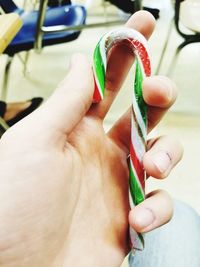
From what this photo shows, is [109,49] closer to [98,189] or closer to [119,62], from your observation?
[119,62]

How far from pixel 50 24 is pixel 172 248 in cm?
140

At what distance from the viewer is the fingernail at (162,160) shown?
61 cm

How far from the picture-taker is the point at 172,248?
80 cm

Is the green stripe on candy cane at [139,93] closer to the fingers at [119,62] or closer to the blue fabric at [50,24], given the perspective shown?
the fingers at [119,62]

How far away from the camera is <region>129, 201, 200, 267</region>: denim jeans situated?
0.79 m

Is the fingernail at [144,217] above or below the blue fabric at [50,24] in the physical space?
above

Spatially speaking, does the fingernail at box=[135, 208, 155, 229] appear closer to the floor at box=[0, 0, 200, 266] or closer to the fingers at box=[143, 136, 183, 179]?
the fingers at box=[143, 136, 183, 179]

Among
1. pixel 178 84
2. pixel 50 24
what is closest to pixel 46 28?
pixel 50 24

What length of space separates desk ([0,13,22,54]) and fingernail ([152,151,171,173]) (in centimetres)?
68

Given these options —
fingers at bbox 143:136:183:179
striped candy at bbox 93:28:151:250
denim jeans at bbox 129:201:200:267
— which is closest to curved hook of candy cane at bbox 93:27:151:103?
striped candy at bbox 93:28:151:250

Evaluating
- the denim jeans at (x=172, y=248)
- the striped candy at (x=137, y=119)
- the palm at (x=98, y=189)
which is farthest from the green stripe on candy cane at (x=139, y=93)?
the denim jeans at (x=172, y=248)

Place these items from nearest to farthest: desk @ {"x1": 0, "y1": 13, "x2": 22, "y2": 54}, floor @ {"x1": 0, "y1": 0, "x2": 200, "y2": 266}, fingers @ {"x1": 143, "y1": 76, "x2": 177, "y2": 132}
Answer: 1. fingers @ {"x1": 143, "y1": 76, "x2": 177, "y2": 132}
2. desk @ {"x1": 0, "y1": 13, "x2": 22, "y2": 54}
3. floor @ {"x1": 0, "y1": 0, "x2": 200, "y2": 266}

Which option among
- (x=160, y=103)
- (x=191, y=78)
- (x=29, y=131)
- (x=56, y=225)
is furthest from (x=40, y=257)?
(x=191, y=78)

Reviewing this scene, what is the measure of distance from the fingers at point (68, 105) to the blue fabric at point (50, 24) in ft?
3.65
